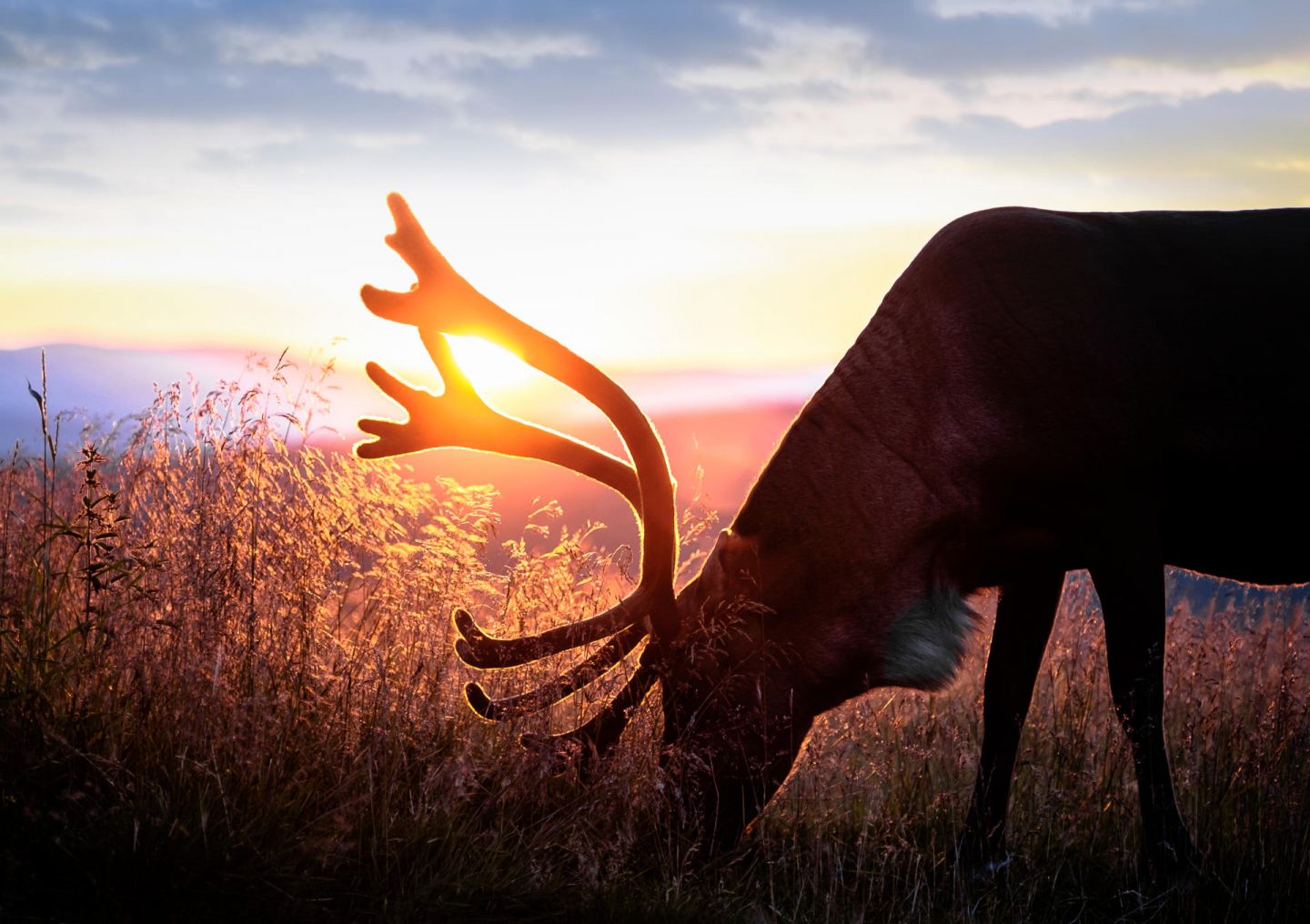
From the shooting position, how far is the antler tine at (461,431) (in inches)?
185

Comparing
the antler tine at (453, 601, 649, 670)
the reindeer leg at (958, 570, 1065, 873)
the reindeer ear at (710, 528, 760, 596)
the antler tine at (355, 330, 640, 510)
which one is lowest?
the reindeer leg at (958, 570, 1065, 873)

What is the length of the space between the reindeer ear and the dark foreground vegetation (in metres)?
0.43

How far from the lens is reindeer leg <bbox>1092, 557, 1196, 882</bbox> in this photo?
4.07 metres

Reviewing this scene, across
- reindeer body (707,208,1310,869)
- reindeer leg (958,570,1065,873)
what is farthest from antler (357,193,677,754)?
reindeer leg (958,570,1065,873)

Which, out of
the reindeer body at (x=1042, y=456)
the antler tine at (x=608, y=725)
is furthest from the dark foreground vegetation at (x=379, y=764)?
the reindeer body at (x=1042, y=456)

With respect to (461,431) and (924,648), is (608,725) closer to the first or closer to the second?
(924,648)

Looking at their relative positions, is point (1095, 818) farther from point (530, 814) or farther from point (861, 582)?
point (530, 814)

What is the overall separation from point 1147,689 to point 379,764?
2414 millimetres

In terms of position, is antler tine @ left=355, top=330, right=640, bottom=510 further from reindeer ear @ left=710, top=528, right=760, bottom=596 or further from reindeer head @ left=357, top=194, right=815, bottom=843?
reindeer ear @ left=710, top=528, right=760, bottom=596

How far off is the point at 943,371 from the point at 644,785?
5.51 feet

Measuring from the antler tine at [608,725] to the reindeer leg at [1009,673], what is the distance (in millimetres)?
1280

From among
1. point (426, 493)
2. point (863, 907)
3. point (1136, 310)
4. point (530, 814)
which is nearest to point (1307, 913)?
point (863, 907)

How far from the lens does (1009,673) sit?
4.67 m

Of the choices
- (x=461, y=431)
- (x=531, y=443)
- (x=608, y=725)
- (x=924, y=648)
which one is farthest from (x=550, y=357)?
(x=924, y=648)
